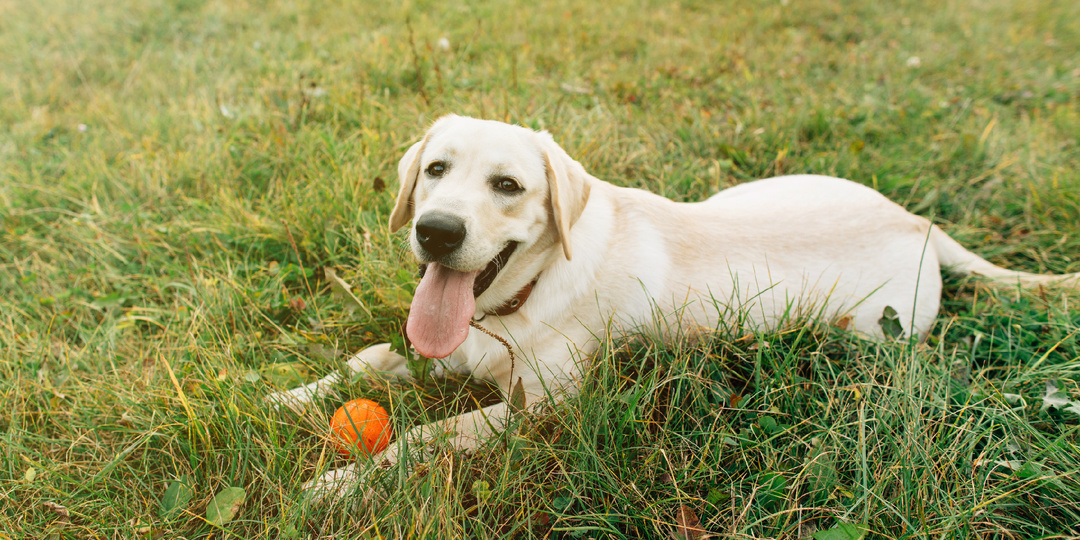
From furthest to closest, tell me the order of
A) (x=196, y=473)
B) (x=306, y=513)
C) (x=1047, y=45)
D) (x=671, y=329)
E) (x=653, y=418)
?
(x=1047, y=45) < (x=671, y=329) < (x=653, y=418) < (x=196, y=473) < (x=306, y=513)

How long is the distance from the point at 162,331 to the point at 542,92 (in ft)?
10.3

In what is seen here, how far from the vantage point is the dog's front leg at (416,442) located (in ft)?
5.87

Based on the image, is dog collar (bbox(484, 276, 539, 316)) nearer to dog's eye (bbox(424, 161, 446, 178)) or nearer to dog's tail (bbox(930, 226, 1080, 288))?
dog's eye (bbox(424, 161, 446, 178))

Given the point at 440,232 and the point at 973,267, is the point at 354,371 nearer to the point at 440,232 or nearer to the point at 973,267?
the point at 440,232

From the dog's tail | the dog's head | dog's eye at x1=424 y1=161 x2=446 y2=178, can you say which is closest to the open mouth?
the dog's head

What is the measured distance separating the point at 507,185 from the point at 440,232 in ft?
1.26

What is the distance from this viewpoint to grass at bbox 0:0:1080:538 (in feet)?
5.92

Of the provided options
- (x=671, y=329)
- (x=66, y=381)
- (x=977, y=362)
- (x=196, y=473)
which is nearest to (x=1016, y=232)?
(x=977, y=362)

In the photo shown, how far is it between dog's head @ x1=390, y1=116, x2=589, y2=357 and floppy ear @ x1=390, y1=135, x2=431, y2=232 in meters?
0.09

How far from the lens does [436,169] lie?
221cm

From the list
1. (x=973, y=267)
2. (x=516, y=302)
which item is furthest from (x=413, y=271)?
(x=973, y=267)

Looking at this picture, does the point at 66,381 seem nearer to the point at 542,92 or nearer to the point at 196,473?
the point at 196,473

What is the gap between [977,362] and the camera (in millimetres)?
2500

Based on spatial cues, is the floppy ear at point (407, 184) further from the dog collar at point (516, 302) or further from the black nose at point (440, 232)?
the dog collar at point (516, 302)
